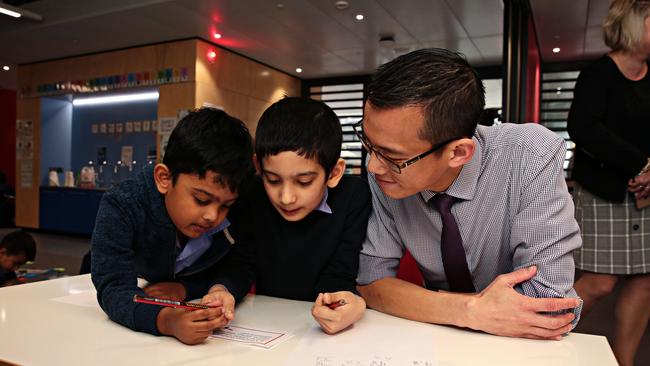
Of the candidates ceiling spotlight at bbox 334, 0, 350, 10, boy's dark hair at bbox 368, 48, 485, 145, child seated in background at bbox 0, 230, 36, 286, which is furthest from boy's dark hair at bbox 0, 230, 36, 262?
ceiling spotlight at bbox 334, 0, 350, 10

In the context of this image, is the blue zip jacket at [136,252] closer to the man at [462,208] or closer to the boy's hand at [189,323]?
the boy's hand at [189,323]

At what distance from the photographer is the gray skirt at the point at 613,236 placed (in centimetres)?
187

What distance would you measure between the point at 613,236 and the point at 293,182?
1429 millimetres

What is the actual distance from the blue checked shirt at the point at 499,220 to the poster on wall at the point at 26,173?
8.31 meters

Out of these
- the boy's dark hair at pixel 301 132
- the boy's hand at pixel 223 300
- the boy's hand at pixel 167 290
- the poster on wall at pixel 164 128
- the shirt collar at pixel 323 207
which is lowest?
the boy's hand at pixel 167 290

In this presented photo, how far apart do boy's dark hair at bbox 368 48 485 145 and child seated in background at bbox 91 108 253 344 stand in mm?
398

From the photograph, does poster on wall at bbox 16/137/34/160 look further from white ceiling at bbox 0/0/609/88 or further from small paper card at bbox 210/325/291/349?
small paper card at bbox 210/325/291/349

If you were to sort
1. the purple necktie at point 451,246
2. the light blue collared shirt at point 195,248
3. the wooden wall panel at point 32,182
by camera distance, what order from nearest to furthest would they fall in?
the purple necktie at point 451,246
the light blue collared shirt at point 195,248
the wooden wall panel at point 32,182

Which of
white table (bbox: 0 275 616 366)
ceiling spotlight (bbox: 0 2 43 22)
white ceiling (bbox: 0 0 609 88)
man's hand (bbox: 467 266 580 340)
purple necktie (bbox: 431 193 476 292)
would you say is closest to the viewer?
white table (bbox: 0 275 616 366)

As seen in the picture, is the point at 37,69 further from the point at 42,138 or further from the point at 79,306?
the point at 79,306

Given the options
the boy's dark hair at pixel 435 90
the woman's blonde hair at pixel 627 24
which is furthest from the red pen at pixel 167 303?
the woman's blonde hair at pixel 627 24

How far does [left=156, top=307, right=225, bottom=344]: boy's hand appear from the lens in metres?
0.89

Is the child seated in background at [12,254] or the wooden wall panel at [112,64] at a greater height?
the wooden wall panel at [112,64]

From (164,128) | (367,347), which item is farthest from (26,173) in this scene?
(367,347)
